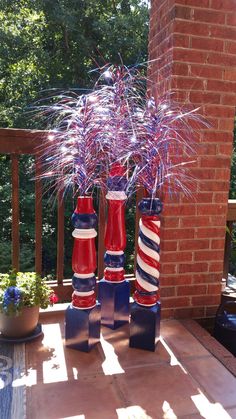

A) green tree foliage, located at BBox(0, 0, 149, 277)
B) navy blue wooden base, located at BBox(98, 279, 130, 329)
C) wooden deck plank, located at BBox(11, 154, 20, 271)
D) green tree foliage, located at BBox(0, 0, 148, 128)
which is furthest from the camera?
green tree foliage, located at BBox(0, 0, 148, 128)

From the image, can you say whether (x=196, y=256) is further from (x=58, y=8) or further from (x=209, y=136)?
(x=58, y=8)

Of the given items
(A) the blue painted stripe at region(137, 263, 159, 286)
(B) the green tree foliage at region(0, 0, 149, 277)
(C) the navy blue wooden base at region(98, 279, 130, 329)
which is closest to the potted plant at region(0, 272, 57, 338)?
(C) the navy blue wooden base at region(98, 279, 130, 329)

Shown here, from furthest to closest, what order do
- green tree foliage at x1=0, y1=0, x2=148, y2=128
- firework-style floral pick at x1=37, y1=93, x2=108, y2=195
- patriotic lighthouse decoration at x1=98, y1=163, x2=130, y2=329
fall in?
green tree foliage at x1=0, y1=0, x2=148, y2=128
patriotic lighthouse decoration at x1=98, y1=163, x2=130, y2=329
firework-style floral pick at x1=37, y1=93, x2=108, y2=195

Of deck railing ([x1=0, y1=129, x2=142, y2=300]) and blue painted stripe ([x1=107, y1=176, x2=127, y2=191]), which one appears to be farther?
deck railing ([x1=0, y1=129, x2=142, y2=300])

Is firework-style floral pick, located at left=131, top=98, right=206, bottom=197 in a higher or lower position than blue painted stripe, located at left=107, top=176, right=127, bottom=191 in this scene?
higher

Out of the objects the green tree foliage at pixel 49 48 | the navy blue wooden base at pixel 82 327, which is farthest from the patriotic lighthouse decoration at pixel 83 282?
the green tree foliage at pixel 49 48

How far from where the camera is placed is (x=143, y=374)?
1683mm

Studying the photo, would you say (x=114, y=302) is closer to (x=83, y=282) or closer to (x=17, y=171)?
(x=83, y=282)

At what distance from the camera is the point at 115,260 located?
1996 mm

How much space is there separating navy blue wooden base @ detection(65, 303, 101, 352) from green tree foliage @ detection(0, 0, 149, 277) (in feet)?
19.4

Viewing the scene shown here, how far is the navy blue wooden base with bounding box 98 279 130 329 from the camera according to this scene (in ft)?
6.54

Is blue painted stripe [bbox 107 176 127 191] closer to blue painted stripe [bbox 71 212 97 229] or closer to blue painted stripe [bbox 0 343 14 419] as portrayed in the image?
blue painted stripe [bbox 71 212 97 229]

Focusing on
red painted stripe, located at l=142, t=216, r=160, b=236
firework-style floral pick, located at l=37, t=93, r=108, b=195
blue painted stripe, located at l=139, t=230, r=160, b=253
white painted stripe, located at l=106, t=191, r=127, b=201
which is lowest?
blue painted stripe, located at l=139, t=230, r=160, b=253

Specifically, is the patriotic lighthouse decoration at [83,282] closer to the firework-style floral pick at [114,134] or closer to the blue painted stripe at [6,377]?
the firework-style floral pick at [114,134]
